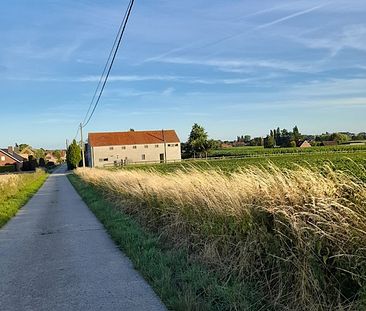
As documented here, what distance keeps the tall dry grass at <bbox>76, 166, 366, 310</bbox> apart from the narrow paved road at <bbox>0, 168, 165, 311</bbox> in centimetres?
122

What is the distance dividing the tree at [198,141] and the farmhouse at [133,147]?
8304mm

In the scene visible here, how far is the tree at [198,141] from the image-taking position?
347ft

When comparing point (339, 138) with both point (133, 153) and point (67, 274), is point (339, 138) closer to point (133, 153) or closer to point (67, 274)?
point (133, 153)

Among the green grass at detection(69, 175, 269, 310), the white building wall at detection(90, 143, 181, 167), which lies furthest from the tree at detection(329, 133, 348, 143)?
the green grass at detection(69, 175, 269, 310)

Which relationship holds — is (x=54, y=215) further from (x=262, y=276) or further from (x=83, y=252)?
(x=262, y=276)

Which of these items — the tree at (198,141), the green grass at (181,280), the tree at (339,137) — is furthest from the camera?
the tree at (339,137)

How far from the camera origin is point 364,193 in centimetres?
481

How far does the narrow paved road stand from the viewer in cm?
518

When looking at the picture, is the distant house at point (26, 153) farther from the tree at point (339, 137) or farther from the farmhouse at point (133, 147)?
the tree at point (339, 137)

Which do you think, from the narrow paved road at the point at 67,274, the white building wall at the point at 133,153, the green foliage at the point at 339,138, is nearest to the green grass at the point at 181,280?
the narrow paved road at the point at 67,274

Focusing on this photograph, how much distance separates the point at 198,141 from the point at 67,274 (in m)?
99.2

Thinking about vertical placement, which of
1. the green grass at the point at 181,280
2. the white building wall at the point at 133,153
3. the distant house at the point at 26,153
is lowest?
the green grass at the point at 181,280

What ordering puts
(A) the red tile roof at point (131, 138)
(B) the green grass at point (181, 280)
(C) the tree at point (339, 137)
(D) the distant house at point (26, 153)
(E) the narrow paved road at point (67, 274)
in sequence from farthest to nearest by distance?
1. (D) the distant house at point (26, 153)
2. (C) the tree at point (339, 137)
3. (A) the red tile roof at point (131, 138)
4. (E) the narrow paved road at point (67, 274)
5. (B) the green grass at point (181, 280)

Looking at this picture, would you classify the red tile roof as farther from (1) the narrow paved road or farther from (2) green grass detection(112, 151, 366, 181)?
(1) the narrow paved road
